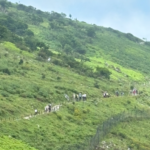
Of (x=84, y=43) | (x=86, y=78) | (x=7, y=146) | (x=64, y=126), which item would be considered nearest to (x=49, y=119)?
(x=64, y=126)

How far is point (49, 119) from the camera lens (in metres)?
49.9

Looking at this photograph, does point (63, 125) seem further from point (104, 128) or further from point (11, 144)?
point (11, 144)

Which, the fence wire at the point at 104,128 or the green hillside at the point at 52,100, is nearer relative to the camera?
the fence wire at the point at 104,128

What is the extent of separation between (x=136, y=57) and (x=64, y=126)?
137 metres

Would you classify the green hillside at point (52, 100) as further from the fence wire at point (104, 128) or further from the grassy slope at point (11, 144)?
the fence wire at point (104, 128)

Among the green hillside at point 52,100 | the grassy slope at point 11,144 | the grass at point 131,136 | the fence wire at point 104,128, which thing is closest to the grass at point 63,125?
the green hillside at point 52,100

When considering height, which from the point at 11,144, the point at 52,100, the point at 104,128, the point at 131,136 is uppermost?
the point at 52,100

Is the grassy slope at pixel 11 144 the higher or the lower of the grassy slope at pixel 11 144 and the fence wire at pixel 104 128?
the higher

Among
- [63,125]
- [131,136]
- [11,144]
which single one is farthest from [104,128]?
[11,144]

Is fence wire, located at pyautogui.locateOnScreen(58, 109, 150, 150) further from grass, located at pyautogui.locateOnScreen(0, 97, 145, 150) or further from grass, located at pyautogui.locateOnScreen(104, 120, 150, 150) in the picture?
grass, located at pyautogui.locateOnScreen(0, 97, 145, 150)

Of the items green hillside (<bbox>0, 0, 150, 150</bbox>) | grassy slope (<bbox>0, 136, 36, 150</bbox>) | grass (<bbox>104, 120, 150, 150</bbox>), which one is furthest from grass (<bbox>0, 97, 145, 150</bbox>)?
grass (<bbox>104, 120, 150, 150</bbox>)

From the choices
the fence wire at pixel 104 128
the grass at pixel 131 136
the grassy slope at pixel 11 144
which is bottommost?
the grass at pixel 131 136

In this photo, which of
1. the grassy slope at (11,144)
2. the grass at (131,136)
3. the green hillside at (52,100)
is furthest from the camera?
the grass at (131,136)

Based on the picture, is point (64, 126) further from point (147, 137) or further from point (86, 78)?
point (86, 78)
